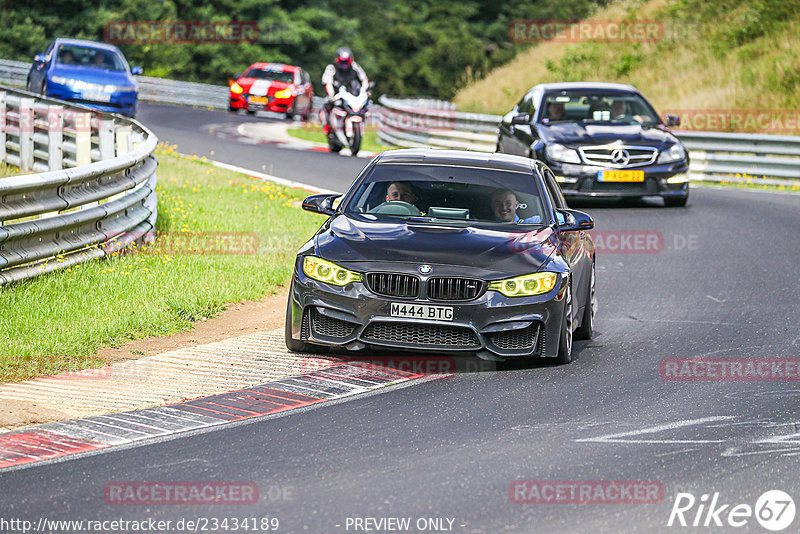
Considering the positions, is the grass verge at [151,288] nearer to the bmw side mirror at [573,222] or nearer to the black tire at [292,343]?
the black tire at [292,343]

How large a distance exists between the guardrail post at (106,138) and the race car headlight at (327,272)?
9.25 meters

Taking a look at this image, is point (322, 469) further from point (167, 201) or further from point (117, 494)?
point (167, 201)

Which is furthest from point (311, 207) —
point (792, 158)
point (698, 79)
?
point (698, 79)

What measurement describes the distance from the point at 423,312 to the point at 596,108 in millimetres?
11085

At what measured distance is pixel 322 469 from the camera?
597 centimetres

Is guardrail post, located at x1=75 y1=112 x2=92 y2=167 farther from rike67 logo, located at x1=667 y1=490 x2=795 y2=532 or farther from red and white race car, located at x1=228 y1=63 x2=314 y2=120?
red and white race car, located at x1=228 y1=63 x2=314 y2=120

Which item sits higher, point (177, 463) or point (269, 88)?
point (177, 463)

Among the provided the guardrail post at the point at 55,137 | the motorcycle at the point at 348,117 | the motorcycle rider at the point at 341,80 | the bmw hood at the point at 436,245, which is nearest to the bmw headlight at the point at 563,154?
the guardrail post at the point at 55,137

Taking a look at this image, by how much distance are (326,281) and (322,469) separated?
261cm

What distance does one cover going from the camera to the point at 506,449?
639cm

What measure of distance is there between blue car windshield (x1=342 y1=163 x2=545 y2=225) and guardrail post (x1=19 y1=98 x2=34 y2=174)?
988 centimetres

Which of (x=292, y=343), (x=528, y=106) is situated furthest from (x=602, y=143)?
(x=292, y=343)

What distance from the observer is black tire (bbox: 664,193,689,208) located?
1842 centimetres

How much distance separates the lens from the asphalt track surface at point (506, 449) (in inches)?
212
